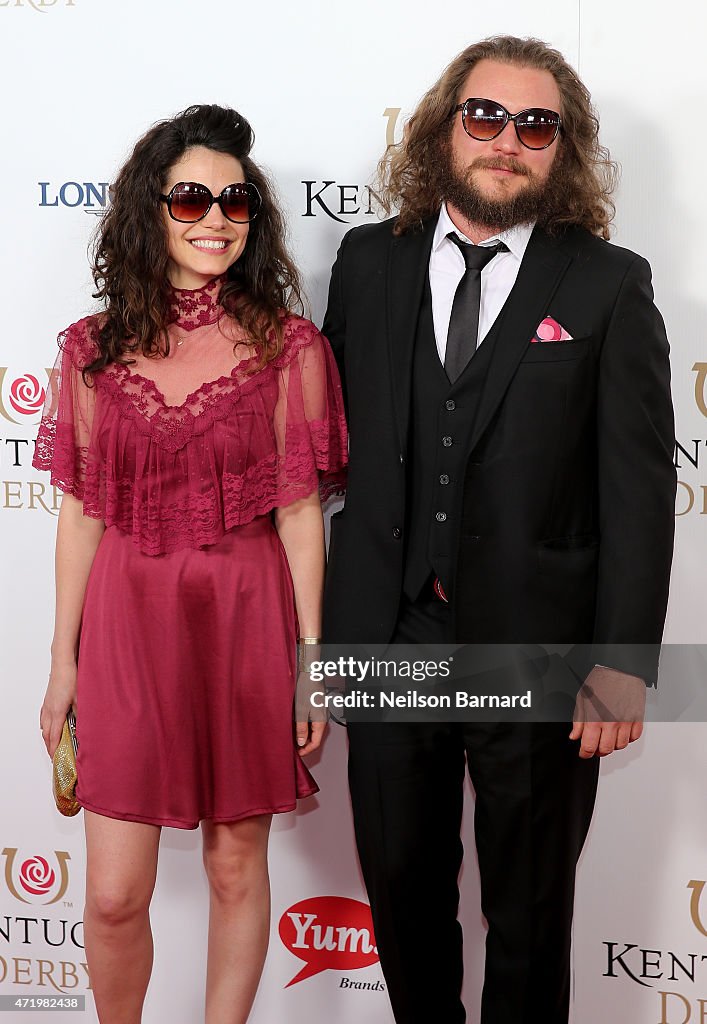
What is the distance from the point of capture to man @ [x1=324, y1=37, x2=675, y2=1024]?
1685 mm

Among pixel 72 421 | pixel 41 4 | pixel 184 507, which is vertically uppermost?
pixel 41 4

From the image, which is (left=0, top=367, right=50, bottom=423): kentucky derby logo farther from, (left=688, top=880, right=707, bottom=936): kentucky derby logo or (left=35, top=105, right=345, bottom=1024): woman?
(left=688, top=880, right=707, bottom=936): kentucky derby logo

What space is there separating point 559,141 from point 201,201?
2.00 ft

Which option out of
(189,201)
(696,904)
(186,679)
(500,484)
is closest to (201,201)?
(189,201)

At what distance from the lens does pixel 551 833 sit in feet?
5.93

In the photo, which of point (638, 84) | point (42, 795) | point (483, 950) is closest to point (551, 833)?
point (483, 950)

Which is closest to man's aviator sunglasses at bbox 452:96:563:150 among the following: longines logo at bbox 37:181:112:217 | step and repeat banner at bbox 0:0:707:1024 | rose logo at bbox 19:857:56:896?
step and repeat banner at bbox 0:0:707:1024

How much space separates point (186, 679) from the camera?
5.90 feet

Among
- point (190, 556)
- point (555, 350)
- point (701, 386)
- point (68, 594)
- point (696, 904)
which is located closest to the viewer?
point (555, 350)

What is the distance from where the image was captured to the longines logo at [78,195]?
218 centimetres

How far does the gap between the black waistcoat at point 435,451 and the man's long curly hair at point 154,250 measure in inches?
10.0

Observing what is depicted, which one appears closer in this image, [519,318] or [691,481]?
[519,318]

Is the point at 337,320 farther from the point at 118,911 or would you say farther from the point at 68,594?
the point at 118,911

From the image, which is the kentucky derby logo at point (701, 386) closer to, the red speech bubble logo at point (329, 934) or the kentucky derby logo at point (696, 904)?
the kentucky derby logo at point (696, 904)
